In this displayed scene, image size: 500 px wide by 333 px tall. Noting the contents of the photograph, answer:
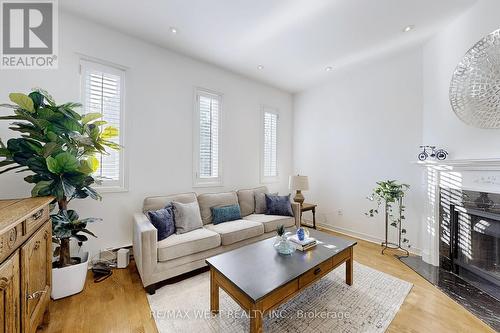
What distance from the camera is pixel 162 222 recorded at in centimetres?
246

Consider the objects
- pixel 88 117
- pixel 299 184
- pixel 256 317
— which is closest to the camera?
pixel 256 317

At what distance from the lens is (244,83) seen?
4.16 metres

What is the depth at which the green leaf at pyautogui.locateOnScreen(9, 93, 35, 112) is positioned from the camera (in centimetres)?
170

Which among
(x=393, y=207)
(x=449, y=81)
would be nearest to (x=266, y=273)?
(x=393, y=207)

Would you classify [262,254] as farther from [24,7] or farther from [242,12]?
[24,7]

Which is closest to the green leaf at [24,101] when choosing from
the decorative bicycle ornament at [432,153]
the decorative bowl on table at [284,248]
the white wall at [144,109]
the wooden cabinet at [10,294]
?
the white wall at [144,109]

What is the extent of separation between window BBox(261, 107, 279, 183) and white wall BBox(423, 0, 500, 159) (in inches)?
103

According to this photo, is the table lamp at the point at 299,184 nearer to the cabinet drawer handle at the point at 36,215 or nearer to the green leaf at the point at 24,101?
the cabinet drawer handle at the point at 36,215

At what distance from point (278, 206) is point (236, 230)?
3.43 feet

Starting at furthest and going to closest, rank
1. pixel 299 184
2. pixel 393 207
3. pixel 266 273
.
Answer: pixel 299 184, pixel 393 207, pixel 266 273

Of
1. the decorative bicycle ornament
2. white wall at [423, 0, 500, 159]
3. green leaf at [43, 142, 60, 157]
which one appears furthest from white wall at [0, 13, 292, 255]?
white wall at [423, 0, 500, 159]

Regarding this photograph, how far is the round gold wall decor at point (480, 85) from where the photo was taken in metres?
2.13

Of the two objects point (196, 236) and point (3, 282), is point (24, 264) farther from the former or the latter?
point (196, 236)

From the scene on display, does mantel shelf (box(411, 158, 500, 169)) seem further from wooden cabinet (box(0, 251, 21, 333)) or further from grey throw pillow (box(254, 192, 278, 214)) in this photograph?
wooden cabinet (box(0, 251, 21, 333))
